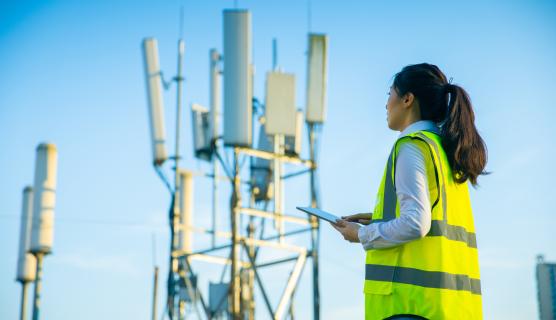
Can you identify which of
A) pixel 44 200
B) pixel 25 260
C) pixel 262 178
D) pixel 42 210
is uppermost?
pixel 262 178

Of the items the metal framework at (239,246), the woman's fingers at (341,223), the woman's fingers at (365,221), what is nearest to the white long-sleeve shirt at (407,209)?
the woman's fingers at (341,223)

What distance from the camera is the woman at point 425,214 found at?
276 centimetres

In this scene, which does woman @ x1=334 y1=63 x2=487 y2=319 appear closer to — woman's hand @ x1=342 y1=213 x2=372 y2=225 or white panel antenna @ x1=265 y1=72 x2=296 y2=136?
woman's hand @ x1=342 y1=213 x2=372 y2=225

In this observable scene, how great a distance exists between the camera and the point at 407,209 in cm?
280

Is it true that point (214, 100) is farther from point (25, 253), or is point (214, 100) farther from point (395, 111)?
point (395, 111)

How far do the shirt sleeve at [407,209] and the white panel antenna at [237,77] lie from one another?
36.0 feet

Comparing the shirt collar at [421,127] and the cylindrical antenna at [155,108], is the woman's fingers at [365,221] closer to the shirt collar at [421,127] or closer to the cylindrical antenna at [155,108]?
the shirt collar at [421,127]

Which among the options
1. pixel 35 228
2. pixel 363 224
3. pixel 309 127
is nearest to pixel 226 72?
pixel 309 127

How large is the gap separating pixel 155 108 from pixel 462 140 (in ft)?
44.8

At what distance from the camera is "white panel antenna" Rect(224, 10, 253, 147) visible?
13.8 metres

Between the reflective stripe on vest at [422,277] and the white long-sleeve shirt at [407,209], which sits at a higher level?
the white long-sleeve shirt at [407,209]

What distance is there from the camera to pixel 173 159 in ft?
53.3

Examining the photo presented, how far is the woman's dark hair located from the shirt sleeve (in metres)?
0.19

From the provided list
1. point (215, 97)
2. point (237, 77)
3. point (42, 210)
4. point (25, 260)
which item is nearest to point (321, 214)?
point (237, 77)
